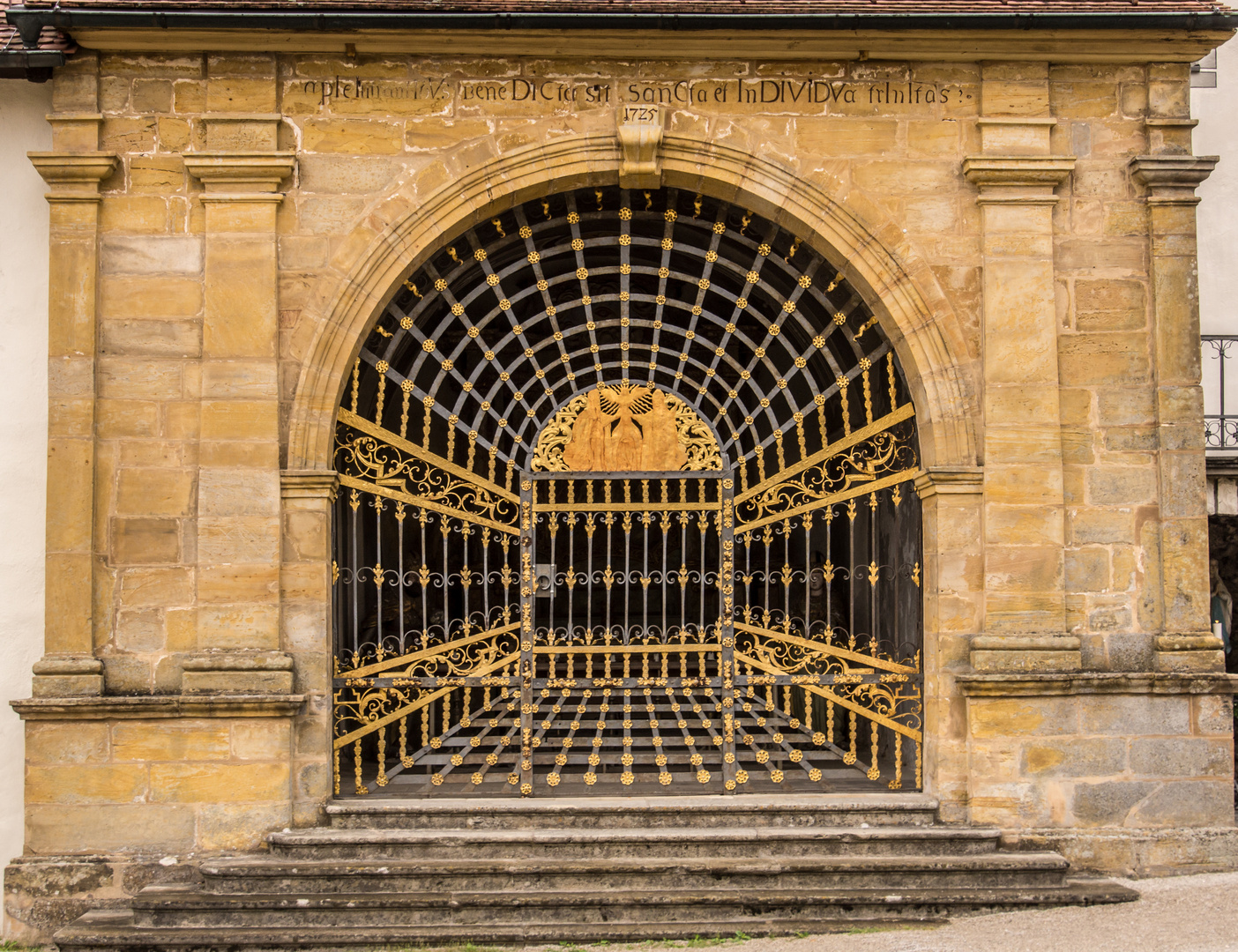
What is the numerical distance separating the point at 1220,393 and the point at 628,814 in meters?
4.56

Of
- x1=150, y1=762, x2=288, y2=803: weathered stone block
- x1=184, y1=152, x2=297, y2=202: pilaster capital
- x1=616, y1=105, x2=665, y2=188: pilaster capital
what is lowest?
x1=150, y1=762, x2=288, y2=803: weathered stone block

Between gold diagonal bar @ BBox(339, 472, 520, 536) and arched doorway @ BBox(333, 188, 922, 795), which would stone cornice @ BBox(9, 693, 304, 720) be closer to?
arched doorway @ BBox(333, 188, 922, 795)

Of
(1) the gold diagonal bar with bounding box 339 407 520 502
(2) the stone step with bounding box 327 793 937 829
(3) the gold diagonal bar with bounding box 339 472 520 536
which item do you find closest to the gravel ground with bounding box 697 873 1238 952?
(2) the stone step with bounding box 327 793 937 829

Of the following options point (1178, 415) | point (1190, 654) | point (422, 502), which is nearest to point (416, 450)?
point (422, 502)

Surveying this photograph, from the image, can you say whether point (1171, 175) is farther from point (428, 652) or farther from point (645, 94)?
point (428, 652)

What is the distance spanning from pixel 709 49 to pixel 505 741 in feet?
12.5

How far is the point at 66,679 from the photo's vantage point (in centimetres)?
589

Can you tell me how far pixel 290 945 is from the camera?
18.0 feet

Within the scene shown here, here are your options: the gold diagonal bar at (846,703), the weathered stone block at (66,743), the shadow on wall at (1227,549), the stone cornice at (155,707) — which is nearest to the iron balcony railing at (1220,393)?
the shadow on wall at (1227,549)

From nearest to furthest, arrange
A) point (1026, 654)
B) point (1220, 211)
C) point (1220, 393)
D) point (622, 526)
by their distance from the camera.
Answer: point (1026, 654) < point (622, 526) < point (1220, 393) < point (1220, 211)

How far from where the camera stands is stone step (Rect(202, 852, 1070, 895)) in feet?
19.0

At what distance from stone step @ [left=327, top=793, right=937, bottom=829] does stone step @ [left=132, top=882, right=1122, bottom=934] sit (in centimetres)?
48

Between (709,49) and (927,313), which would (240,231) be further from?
(927,313)

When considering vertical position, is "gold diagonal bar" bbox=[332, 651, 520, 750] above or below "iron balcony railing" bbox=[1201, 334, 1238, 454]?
below
